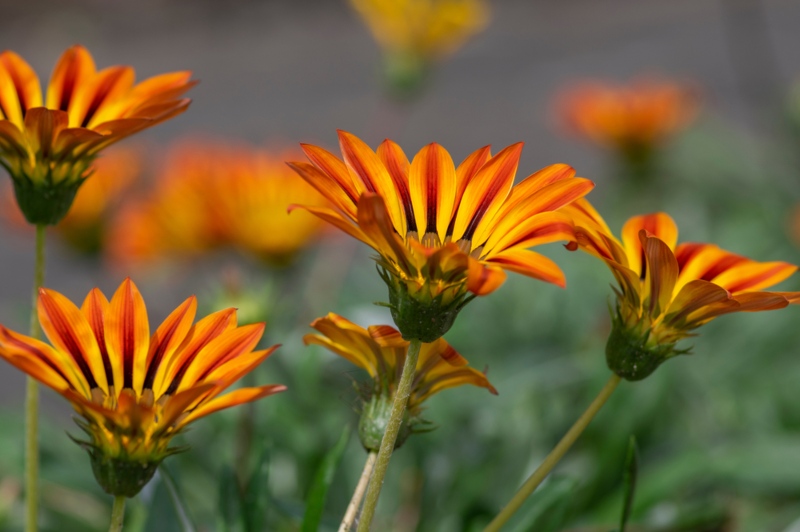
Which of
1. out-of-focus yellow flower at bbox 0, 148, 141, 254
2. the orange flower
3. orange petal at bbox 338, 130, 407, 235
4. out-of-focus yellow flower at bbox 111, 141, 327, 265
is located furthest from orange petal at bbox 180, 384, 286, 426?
the orange flower

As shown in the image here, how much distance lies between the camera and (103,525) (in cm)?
104

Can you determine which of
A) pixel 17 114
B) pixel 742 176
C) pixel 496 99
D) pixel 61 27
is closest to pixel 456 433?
pixel 17 114

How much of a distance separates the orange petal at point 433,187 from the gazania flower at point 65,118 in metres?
0.16

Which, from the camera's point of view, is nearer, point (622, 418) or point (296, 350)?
point (622, 418)

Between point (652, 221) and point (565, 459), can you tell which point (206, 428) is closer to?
→ point (565, 459)

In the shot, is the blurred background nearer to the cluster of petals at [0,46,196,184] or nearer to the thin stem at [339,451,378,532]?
the thin stem at [339,451,378,532]

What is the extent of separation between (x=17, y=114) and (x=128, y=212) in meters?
0.98

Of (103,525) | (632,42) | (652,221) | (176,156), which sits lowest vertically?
(103,525)

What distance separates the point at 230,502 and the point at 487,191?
0.32m

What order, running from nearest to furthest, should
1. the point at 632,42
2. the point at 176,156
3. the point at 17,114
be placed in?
the point at 17,114 → the point at 176,156 → the point at 632,42

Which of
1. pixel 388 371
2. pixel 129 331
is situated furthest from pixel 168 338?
pixel 388 371

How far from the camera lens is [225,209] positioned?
1343mm

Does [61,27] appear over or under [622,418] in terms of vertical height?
over

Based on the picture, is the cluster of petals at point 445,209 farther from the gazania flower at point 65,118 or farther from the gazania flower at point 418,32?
the gazania flower at point 418,32
